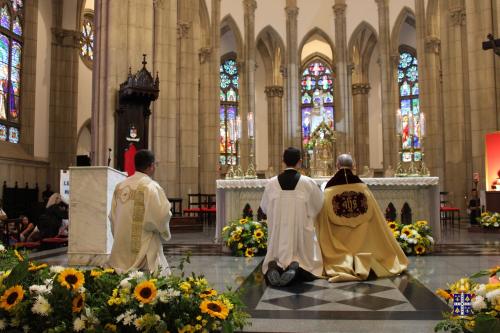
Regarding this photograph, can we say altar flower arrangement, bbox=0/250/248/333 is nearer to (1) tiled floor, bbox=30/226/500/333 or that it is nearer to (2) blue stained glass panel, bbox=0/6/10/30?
(1) tiled floor, bbox=30/226/500/333

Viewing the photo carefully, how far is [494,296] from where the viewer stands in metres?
2.71

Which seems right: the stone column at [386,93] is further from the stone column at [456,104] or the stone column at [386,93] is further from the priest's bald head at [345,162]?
the priest's bald head at [345,162]

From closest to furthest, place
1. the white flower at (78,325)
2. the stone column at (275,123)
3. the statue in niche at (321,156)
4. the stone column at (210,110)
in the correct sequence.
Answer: the white flower at (78,325)
the statue in niche at (321,156)
the stone column at (210,110)
the stone column at (275,123)

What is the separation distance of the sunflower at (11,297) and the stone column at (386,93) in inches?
895

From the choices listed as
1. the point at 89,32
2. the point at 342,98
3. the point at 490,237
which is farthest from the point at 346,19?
the point at 490,237

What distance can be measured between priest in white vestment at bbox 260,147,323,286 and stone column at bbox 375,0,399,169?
1887cm

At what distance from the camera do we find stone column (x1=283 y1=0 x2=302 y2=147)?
26469 millimetres

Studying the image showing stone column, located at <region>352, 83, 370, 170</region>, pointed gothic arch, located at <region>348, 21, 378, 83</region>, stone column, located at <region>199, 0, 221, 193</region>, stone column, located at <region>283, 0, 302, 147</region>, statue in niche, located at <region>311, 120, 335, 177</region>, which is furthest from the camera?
pointed gothic arch, located at <region>348, 21, 378, 83</region>

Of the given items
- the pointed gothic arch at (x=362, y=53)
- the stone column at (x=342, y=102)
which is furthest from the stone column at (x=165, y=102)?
the pointed gothic arch at (x=362, y=53)

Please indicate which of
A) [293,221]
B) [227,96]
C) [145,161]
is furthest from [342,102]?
[145,161]

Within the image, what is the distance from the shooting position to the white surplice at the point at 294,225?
6.31 m

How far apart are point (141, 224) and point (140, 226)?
0.06 feet

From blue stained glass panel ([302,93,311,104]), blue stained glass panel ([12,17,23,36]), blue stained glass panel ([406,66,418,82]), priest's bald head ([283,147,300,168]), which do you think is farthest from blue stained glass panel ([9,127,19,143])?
blue stained glass panel ([406,66,418,82])

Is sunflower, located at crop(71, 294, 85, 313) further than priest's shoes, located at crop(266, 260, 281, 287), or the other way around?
priest's shoes, located at crop(266, 260, 281, 287)
